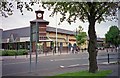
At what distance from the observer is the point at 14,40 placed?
222ft

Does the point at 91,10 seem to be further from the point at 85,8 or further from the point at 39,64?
the point at 39,64

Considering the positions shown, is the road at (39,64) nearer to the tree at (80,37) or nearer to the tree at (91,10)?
the tree at (91,10)

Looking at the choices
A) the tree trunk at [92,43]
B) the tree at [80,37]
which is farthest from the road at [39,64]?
the tree at [80,37]

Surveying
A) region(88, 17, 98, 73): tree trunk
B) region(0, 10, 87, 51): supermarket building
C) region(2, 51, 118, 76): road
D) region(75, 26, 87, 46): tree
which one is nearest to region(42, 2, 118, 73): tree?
region(88, 17, 98, 73): tree trunk

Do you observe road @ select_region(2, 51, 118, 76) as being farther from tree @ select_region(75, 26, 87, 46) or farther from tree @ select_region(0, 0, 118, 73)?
tree @ select_region(75, 26, 87, 46)

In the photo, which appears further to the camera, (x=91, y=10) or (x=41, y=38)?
(x=41, y=38)

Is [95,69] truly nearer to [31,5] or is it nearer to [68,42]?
[31,5]

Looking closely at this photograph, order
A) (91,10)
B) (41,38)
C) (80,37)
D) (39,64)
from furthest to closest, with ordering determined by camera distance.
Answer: (80,37) < (41,38) < (39,64) < (91,10)

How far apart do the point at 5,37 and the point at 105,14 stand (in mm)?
61537

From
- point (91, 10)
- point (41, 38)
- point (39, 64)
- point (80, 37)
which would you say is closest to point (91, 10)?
point (91, 10)

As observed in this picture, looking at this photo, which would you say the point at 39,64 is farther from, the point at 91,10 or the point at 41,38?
the point at 41,38

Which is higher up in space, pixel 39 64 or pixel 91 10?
pixel 91 10

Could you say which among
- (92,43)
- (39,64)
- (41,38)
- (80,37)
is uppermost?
(80,37)

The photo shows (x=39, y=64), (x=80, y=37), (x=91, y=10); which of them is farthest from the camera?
(x=80, y=37)
